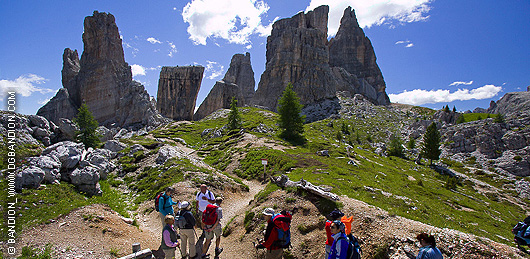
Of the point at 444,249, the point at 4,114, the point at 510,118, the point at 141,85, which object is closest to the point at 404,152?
the point at 510,118

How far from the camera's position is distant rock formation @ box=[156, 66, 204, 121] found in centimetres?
10800

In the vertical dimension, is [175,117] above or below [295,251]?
above

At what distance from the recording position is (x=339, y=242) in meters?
6.38

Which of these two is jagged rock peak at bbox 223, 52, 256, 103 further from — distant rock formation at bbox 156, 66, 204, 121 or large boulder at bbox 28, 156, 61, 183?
large boulder at bbox 28, 156, 61, 183

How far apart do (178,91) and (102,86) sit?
33454 millimetres

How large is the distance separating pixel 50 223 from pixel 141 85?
101 m

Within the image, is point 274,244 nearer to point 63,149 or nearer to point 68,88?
point 63,149

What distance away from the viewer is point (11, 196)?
39.3 feet

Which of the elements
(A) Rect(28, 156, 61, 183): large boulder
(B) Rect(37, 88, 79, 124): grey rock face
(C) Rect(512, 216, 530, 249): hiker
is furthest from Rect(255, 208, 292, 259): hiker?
(B) Rect(37, 88, 79, 124): grey rock face

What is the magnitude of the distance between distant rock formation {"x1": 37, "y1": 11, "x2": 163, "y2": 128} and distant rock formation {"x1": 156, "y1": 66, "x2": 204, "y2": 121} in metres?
9.68

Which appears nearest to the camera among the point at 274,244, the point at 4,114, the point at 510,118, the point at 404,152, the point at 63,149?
the point at 274,244

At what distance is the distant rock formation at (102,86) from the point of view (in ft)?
317

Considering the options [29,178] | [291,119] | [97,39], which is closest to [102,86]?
[97,39]

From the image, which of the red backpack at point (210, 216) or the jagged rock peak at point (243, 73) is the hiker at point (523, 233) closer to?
the red backpack at point (210, 216)
